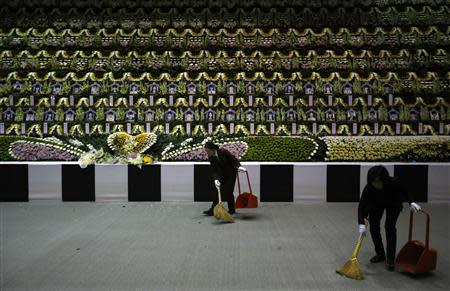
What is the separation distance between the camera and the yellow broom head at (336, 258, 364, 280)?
3.02 metres

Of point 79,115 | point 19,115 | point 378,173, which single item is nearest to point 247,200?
point 378,173

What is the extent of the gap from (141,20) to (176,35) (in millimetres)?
737

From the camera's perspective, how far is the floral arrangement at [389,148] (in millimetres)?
5992

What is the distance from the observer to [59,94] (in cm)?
707

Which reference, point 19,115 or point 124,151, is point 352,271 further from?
point 19,115

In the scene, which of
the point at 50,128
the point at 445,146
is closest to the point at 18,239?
the point at 50,128

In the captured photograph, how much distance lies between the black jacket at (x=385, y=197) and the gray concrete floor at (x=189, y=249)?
1.40 feet

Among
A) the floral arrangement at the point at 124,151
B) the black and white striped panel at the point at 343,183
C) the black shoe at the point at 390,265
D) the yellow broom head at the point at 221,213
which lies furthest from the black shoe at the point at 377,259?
the floral arrangement at the point at 124,151

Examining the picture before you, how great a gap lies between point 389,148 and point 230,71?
2641 mm

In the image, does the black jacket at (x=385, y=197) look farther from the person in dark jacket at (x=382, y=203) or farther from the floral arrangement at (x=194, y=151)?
the floral arrangement at (x=194, y=151)

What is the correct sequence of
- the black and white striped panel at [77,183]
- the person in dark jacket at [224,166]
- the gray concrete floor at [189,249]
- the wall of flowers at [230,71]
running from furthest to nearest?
the wall of flowers at [230,71]
the black and white striped panel at [77,183]
the person in dark jacket at [224,166]
the gray concrete floor at [189,249]

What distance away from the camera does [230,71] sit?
23.5 ft

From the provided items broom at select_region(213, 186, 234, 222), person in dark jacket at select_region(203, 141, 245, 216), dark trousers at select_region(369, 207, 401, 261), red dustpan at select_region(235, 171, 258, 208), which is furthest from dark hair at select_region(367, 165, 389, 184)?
red dustpan at select_region(235, 171, 258, 208)

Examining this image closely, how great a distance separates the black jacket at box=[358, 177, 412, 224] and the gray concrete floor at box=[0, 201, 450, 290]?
0.43 m
